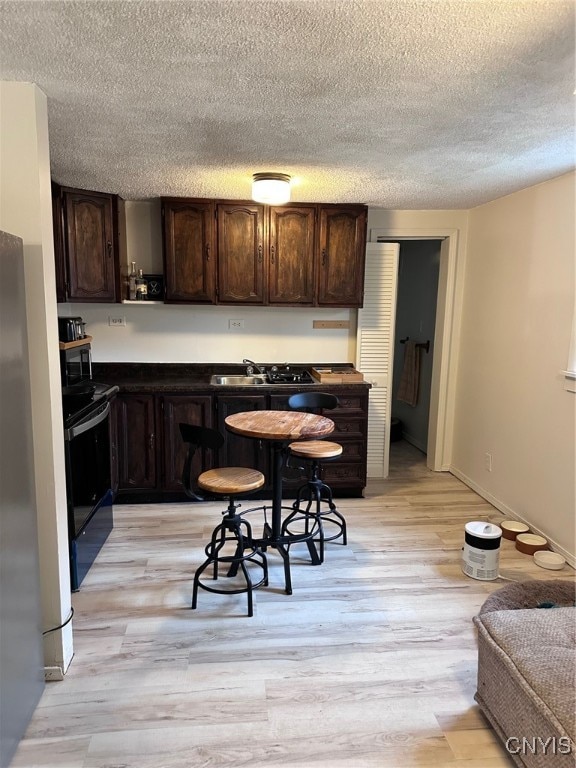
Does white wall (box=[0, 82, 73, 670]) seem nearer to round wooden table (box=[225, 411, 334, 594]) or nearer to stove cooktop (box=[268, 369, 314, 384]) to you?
round wooden table (box=[225, 411, 334, 594])

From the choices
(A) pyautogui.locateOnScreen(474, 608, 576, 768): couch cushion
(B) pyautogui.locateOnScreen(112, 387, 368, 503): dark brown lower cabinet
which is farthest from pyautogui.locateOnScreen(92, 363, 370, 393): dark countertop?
(A) pyautogui.locateOnScreen(474, 608, 576, 768): couch cushion

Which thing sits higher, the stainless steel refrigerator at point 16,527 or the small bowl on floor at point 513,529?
the stainless steel refrigerator at point 16,527

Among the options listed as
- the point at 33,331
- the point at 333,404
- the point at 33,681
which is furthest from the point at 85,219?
the point at 33,681

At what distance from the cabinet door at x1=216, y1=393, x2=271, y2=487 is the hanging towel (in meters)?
2.29

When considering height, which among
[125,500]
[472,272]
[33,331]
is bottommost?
[125,500]

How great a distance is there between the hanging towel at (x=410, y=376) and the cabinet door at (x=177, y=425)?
8.57 ft

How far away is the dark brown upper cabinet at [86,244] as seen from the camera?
3.44 metres

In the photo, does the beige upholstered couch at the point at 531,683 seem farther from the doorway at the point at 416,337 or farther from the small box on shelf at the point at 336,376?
the doorway at the point at 416,337

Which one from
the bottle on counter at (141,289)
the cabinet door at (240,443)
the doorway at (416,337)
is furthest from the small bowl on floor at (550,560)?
the bottle on counter at (141,289)

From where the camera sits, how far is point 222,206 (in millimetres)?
3789

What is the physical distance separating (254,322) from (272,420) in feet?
5.69

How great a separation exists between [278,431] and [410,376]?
10.9ft

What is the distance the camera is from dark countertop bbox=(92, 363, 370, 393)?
3697 mm

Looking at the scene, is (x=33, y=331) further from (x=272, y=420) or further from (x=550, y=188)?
(x=550, y=188)
